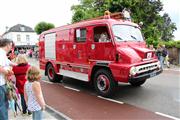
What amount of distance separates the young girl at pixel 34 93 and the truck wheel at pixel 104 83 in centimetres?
375

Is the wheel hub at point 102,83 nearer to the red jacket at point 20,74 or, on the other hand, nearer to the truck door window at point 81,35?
the truck door window at point 81,35

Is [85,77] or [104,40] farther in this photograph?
[85,77]

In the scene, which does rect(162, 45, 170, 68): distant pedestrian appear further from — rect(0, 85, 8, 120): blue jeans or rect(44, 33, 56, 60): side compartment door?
rect(0, 85, 8, 120): blue jeans

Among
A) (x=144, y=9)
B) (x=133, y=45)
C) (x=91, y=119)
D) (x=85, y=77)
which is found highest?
(x=144, y=9)

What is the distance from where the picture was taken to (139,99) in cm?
790

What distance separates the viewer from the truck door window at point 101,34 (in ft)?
27.2

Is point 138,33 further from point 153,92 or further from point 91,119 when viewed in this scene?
point 91,119

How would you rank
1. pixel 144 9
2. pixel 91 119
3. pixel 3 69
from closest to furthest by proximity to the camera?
pixel 3 69 < pixel 91 119 < pixel 144 9

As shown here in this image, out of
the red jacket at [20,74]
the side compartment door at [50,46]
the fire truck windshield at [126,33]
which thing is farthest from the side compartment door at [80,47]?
the red jacket at [20,74]

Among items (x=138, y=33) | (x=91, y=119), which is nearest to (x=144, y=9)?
(x=138, y=33)

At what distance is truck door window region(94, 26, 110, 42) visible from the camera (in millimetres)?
8289

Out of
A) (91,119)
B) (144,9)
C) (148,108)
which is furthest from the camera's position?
(144,9)

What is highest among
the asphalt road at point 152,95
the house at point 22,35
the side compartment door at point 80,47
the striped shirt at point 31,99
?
Result: the house at point 22,35

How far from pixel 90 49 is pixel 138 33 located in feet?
6.22
